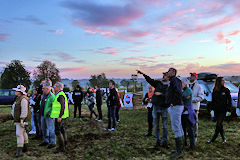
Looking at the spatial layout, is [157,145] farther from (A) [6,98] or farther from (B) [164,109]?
(A) [6,98]

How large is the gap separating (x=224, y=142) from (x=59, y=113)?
18.0 feet

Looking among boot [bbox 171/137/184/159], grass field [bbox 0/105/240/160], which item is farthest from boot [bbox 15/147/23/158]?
boot [bbox 171/137/184/159]

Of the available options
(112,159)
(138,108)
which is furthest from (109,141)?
(138,108)

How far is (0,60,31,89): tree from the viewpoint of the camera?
54.4 meters

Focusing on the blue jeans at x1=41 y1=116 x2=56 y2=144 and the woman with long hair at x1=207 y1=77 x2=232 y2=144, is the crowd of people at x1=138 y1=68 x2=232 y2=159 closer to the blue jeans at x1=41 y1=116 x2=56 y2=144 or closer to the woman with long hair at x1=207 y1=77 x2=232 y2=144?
the woman with long hair at x1=207 y1=77 x2=232 y2=144

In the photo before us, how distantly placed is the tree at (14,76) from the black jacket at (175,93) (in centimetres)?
5709

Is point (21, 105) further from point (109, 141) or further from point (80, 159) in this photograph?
point (109, 141)

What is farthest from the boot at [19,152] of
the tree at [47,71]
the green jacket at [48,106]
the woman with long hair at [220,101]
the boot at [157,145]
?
the tree at [47,71]

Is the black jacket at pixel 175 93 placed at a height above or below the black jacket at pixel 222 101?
above

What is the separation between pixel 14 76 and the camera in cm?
5766

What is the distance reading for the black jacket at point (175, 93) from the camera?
4891mm

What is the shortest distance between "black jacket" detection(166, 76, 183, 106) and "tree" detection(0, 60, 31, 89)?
57085 mm

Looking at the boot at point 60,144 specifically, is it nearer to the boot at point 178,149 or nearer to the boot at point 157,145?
the boot at point 157,145

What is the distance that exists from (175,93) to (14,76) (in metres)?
62.9
